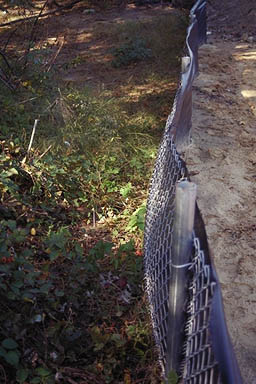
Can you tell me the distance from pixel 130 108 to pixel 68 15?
23.1 feet

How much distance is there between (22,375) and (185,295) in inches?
39.1

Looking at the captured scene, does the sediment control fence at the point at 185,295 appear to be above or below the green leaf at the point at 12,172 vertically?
above

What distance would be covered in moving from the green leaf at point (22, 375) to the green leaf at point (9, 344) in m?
0.13

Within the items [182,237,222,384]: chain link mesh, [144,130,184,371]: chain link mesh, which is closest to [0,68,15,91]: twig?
[144,130,184,371]: chain link mesh

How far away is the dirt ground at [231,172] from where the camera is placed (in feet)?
11.2

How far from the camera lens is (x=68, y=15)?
12.8 meters

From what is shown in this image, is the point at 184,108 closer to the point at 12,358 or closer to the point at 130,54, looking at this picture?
the point at 12,358

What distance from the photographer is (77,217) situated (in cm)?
442

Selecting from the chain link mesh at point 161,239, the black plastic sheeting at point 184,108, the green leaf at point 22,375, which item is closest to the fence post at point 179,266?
the chain link mesh at point 161,239

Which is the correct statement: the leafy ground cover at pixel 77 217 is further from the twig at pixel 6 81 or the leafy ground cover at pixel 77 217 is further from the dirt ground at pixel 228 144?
the dirt ground at pixel 228 144

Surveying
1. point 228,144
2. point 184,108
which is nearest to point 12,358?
point 184,108

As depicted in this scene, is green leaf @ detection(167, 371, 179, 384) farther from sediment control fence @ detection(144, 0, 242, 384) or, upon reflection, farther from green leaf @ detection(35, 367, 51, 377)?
green leaf @ detection(35, 367, 51, 377)

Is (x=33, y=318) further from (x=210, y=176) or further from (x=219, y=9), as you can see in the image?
(x=219, y=9)

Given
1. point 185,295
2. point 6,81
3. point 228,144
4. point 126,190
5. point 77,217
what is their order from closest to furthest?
point 185,295, point 77,217, point 126,190, point 228,144, point 6,81
